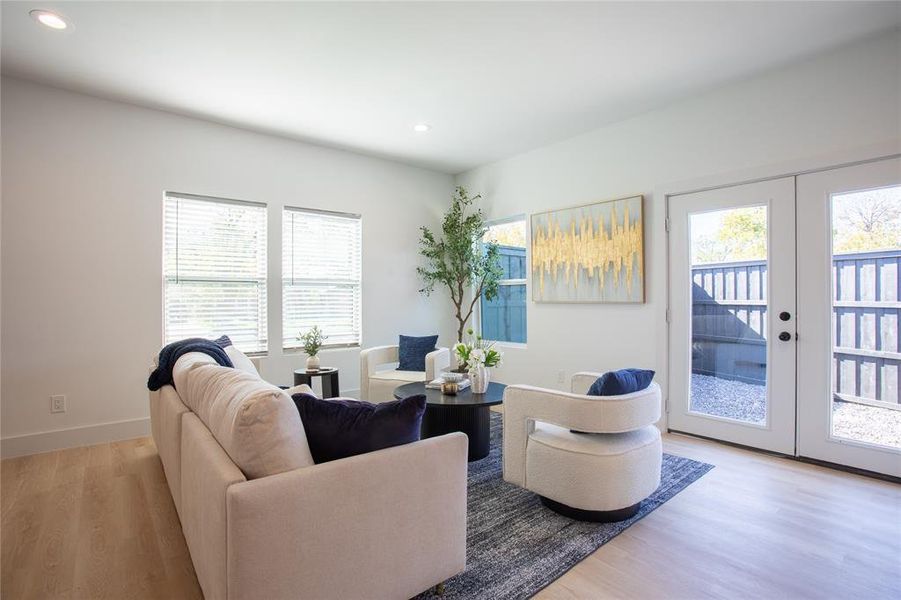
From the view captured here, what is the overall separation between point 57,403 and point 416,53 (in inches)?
152

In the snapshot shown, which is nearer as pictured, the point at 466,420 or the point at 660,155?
the point at 466,420

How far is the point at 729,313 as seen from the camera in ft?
11.6

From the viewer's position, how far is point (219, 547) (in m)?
1.29

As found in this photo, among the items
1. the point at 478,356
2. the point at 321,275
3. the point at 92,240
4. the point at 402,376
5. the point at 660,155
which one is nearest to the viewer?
the point at 478,356

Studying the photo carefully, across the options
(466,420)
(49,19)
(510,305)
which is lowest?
(466,420)

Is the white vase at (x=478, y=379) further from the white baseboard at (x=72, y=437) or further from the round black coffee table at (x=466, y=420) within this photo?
the white baseboard at (x=72, y=437)

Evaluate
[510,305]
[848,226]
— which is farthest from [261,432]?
[510,305]

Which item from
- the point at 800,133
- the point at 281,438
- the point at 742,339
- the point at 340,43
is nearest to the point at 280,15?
the point at 340,43

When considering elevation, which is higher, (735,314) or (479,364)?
(735,314)

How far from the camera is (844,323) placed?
2996 mm

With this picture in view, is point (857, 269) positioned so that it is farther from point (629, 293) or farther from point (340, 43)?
point (340, 43)

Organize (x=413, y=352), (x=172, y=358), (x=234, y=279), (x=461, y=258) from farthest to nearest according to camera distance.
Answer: (x=461, y=258) < (x=413, y=352) < (x=234, y=279) < (x=172, y=358)

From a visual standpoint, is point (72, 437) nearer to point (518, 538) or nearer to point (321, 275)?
point (321, 275)

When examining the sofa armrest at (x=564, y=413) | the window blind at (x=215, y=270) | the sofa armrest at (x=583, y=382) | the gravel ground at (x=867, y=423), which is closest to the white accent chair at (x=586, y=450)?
the sofa armrest at (x=564, y=413)
